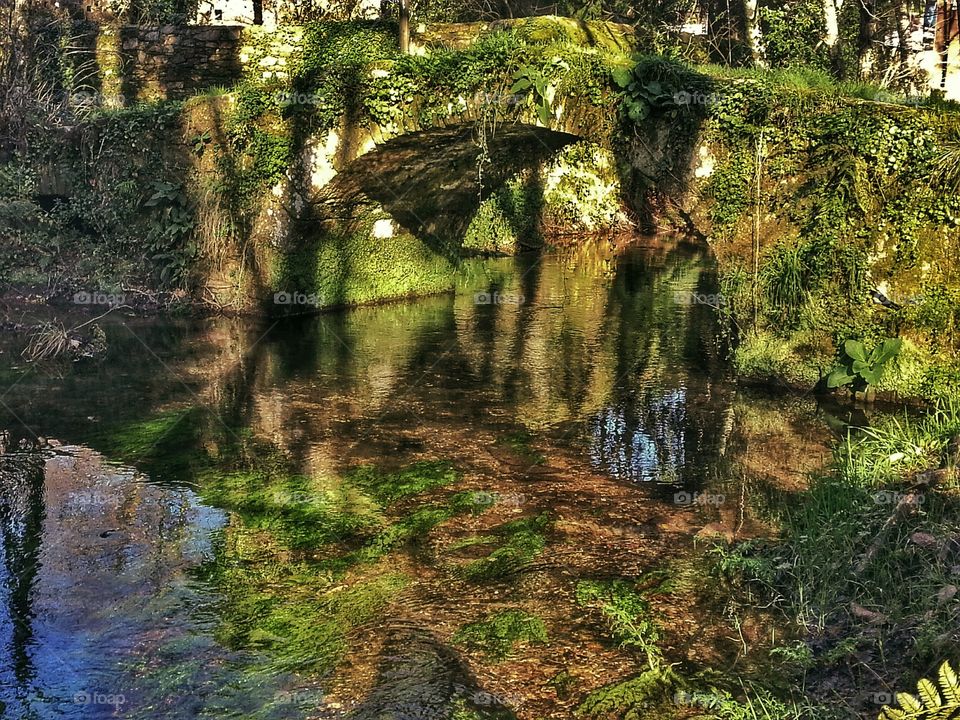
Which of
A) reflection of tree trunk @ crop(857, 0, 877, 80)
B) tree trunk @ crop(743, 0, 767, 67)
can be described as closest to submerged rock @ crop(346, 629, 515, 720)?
tree trunk @ crop(743, 0, 767, 67)

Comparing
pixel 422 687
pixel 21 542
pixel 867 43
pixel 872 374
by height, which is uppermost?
pixel 867 43

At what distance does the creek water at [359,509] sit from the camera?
5.86m

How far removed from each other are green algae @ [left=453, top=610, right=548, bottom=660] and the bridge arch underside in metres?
8.43

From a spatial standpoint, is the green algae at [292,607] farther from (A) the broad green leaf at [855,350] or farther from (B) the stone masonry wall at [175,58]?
(B) the stone masonry wall at [175,58]

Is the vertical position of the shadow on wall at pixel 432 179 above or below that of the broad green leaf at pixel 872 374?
above

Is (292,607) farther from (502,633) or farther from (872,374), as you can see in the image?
(872,374)

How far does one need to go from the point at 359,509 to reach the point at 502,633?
2370 mm

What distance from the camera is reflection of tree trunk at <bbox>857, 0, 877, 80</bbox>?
848 inches

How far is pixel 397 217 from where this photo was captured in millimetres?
16516

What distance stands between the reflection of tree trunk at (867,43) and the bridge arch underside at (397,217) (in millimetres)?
8826

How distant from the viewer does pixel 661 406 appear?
36.4 feet

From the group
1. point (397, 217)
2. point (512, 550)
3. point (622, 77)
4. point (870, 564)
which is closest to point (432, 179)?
point (397, 217)

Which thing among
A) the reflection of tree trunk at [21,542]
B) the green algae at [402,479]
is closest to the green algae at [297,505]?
the green algae at [402,479]

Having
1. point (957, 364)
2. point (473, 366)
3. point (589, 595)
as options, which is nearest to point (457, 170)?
point (473, 366)
